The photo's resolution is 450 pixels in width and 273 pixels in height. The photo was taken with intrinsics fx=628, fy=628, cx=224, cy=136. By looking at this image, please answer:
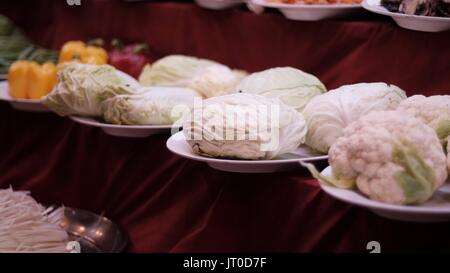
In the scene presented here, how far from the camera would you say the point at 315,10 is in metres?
1.86

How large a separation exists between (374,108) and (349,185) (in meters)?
0.30

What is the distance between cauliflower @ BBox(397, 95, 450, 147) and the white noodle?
109 cm

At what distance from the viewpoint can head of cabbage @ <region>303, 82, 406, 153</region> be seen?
1422 millimetres

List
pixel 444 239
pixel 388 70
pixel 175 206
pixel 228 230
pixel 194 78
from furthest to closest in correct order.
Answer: pixel 194 78 < pixel 175 206 < pixel 388 70 < pixel 228 230 < pixel 444 239

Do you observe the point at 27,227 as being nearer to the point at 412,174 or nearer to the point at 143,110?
the point at 143,110

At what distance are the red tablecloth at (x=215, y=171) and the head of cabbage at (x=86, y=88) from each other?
17 cm

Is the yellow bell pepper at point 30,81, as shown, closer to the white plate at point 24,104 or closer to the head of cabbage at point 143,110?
the white plate at point 24,104

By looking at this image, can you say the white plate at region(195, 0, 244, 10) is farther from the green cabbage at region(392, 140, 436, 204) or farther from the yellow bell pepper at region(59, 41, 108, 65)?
the green cabbage at region(392, 140, 436, 204)

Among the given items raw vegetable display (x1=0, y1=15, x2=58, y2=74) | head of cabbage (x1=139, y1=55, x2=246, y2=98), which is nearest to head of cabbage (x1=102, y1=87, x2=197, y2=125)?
head of cabbage (x1=139, y1=55, x2=246, y2=98)

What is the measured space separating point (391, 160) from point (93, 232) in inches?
44.7

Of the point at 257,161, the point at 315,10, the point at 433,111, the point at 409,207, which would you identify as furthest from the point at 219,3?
the point at 409,207

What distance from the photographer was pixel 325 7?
184cm
